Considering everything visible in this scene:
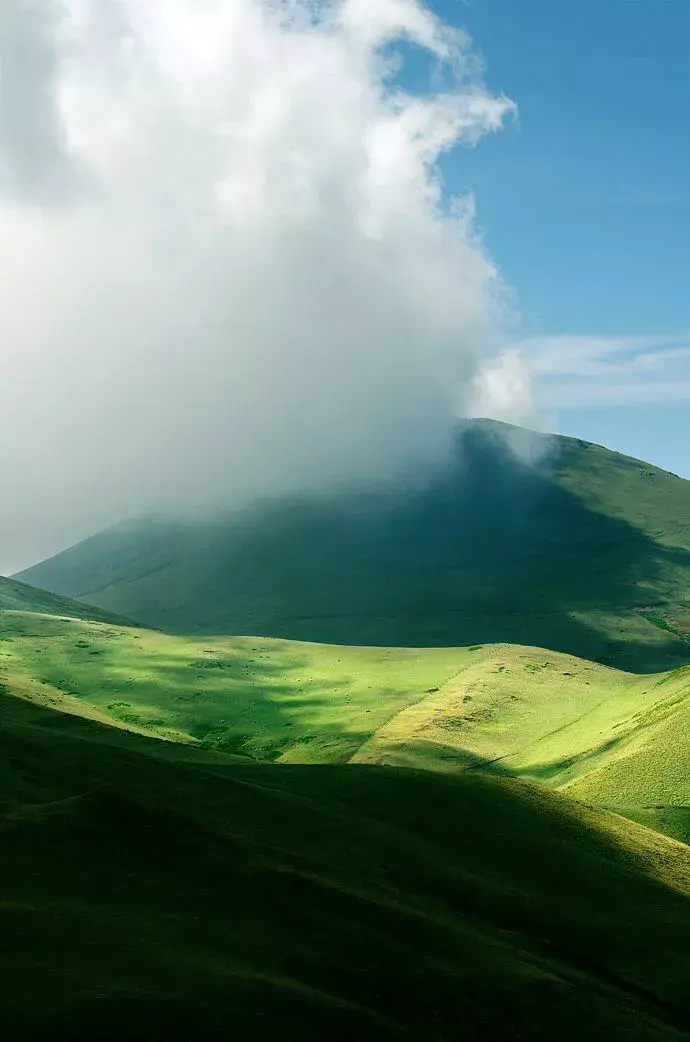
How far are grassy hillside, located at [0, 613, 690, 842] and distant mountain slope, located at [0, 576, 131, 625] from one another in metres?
18.3

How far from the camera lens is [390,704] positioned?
64.6 meters

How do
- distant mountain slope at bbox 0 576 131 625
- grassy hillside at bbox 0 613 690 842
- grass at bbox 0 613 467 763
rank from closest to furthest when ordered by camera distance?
grassy hillside at bbox 0 613 690 842
grass at bbox 0 613 467 763
distant mountain slope at bbox 0 576 131 625

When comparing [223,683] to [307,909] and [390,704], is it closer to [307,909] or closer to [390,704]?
[390,704]

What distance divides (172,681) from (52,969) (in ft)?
185

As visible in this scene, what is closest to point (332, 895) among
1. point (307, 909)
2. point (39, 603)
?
point (307, 909)

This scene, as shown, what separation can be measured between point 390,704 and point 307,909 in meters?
47.6

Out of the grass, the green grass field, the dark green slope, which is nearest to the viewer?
the dark green slope

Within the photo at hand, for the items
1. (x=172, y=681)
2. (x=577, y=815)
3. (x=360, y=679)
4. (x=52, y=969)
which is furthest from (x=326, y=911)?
(x=360, y=679)

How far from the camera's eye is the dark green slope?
13602 mm

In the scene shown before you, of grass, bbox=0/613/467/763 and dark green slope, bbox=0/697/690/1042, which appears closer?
dark green slope, bbox=0/697/690/1042

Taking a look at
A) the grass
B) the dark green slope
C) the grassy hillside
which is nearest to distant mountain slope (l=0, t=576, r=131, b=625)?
the grassy hillside

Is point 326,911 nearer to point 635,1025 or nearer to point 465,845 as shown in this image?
point 635,1025

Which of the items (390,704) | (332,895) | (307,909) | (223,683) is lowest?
(223,683)

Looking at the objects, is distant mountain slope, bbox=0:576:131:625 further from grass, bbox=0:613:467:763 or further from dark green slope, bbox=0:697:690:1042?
dark green slope, bbox=0:697:690:1042
